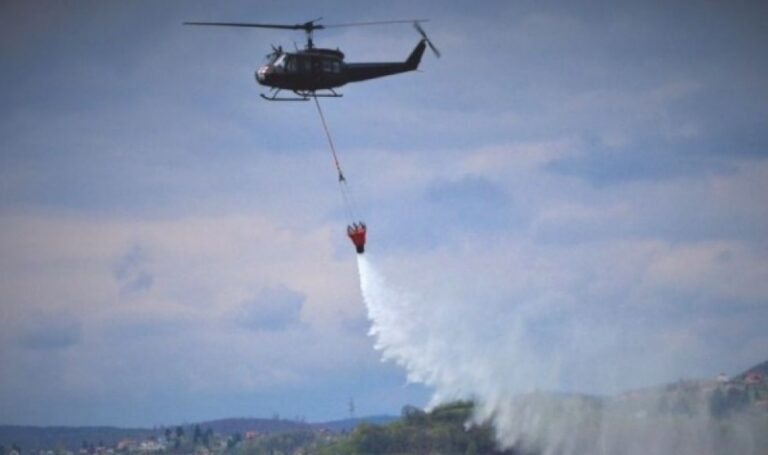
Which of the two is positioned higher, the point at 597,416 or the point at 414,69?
the point at 414,69

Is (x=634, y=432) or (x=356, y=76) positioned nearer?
(x=356, y=76)

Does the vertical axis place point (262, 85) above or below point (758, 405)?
above

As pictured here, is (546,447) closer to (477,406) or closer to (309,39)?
(477,406)

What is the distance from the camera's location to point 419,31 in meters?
112

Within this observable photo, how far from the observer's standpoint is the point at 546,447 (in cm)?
14638

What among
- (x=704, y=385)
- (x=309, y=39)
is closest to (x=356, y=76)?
(x=309, y=39)

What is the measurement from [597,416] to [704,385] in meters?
14.2

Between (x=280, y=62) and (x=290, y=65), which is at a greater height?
(x=280, y=62)

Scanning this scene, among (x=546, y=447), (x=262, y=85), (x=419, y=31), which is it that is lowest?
(x=546, y=447)

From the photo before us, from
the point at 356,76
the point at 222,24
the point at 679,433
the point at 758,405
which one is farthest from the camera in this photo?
the point at 758,405

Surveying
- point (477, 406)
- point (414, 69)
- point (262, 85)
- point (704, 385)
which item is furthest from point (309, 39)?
point (704, 385)

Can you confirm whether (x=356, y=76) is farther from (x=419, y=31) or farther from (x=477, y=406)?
(x=477, y=406)

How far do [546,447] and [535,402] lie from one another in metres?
4.87

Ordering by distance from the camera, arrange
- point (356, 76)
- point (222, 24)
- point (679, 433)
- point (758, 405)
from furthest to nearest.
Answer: point (758, 405) < point (679, 433) < point (356, 76) < point (222, 24)
